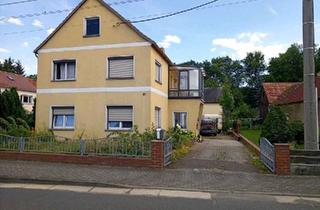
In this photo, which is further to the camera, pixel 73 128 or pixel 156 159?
pixel 73 128

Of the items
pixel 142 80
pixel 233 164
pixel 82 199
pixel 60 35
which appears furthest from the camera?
pixel 60 35

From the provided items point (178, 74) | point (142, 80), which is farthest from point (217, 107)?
point (142, 80)

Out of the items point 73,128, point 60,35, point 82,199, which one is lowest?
point 82,199

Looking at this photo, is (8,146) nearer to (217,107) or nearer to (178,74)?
(178,74)

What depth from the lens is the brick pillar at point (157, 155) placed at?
45.7 feet

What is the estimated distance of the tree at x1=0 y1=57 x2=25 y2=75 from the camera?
90469 mm

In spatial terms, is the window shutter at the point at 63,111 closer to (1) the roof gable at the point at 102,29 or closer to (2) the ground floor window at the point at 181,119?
(1) the roof gable at the point at 102,29

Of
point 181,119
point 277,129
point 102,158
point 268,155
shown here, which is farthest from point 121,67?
point 268,155

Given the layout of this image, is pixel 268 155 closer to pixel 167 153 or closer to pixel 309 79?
pixel 309 79

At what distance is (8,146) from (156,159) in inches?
260

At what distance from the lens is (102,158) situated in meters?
14.7

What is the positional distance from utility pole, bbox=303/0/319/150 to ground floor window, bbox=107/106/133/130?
1115cm

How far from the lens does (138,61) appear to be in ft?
73.2

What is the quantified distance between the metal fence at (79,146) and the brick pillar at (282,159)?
176 inches
